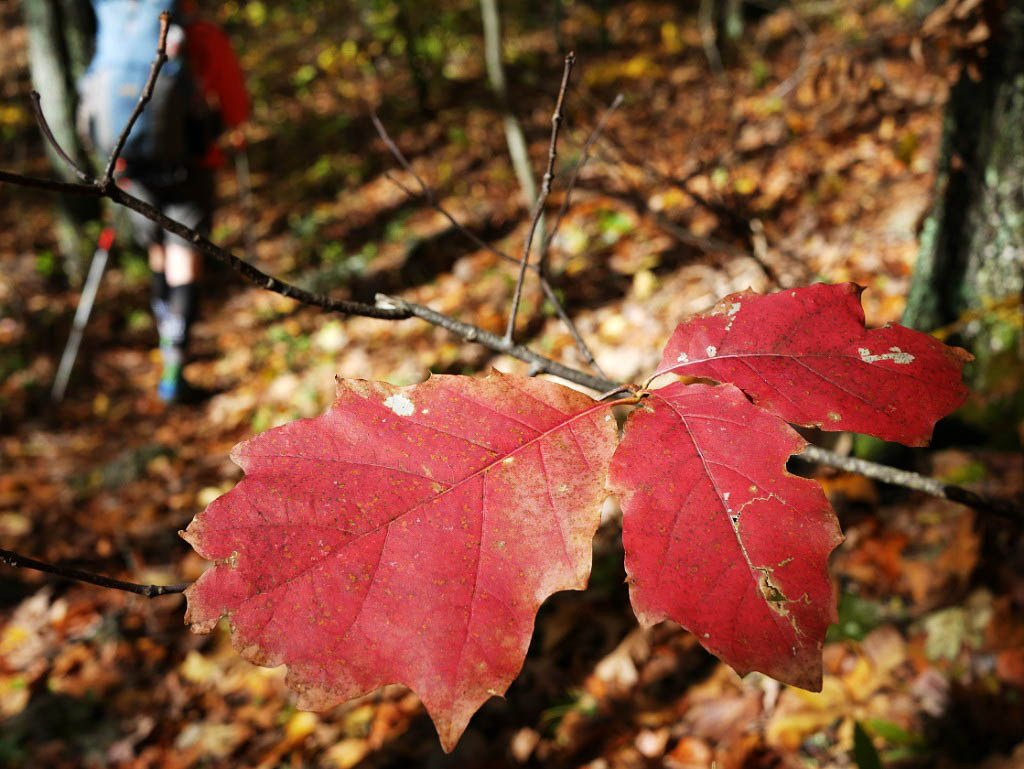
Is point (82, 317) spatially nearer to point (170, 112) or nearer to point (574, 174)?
point (170, 112)

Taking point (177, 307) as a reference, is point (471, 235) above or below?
above

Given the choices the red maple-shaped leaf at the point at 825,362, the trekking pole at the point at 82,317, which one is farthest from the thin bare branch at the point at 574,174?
the trekking pole at the point at 82,317

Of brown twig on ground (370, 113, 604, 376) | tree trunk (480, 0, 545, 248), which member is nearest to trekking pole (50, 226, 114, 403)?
tree trunk (480, 0, 545, 248)

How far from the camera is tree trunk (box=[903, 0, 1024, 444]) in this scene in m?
1.69

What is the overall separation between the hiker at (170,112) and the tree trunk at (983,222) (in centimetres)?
338

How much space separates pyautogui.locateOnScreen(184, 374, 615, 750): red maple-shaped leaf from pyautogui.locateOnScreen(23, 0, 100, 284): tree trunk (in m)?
5.88

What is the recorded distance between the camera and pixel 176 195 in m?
3.78

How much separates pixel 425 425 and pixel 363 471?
0.07 m

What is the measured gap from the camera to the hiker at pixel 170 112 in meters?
3.43

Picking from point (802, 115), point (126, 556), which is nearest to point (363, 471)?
point (126, 556)

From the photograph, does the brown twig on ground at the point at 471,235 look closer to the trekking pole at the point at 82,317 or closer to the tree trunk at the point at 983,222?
the tree trunk at the point at 983,222

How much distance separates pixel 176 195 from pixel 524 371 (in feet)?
7.73

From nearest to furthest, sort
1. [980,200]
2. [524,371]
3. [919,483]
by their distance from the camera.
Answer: [919,483]
[980,200]
[524,371]

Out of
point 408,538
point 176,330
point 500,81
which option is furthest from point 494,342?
point 176,330
